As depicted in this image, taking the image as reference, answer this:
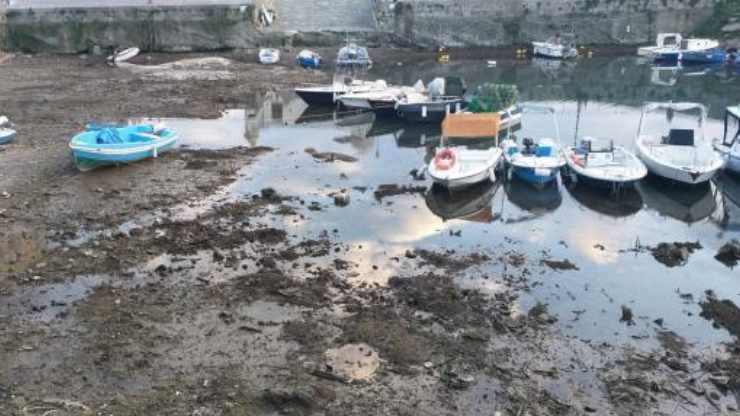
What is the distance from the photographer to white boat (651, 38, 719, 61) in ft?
182

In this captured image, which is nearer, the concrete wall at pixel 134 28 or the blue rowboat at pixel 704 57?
the concrete wall at pixel 134 28

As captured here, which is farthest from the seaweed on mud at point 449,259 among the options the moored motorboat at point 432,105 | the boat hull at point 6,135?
the boat hull at point 6,135

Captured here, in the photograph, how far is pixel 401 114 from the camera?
3350 cm

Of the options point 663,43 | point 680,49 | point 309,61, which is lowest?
point 309,61

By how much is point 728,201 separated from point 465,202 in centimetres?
895

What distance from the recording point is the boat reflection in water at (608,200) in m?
21.9

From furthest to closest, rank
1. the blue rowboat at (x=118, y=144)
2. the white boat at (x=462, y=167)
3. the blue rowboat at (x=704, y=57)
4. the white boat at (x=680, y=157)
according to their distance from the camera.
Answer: the blue rowboat at (x=704, y=57), the white boat at (x=680, y=157), the blue rowboat at (x=118, y=144), the white boat at (x=462, y=167)

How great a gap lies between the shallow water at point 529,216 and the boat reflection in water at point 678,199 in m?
0.04

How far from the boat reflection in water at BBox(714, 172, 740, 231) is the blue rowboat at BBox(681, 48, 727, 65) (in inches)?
1310

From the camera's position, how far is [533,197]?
75.5 ft

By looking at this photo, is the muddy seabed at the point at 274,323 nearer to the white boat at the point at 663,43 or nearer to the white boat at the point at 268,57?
the white boat at the point at 268,57

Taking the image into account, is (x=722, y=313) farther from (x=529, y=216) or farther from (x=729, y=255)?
(x=529, y=216)

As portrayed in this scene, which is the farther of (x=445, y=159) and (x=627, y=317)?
(x=445, y=159)

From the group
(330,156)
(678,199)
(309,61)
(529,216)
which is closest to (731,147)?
(678,199)
